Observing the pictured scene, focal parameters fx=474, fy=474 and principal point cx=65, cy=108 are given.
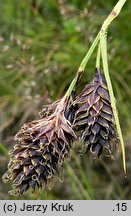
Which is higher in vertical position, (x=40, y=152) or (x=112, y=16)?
(x=112, y=16)

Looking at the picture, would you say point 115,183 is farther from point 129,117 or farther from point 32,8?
point 32,8

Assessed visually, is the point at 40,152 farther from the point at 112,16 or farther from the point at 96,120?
the point at 112,16

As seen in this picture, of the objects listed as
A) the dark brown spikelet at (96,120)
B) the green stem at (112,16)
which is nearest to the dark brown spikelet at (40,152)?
the dark brown spikelet at (96,120)

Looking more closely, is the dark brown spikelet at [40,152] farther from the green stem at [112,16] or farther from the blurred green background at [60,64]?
the blurred green background at [60,64]

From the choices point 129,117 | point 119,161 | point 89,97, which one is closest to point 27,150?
point 89,97

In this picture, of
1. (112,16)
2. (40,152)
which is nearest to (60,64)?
(112,16)

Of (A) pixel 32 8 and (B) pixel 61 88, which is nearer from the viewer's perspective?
(B) pixel 61 88
